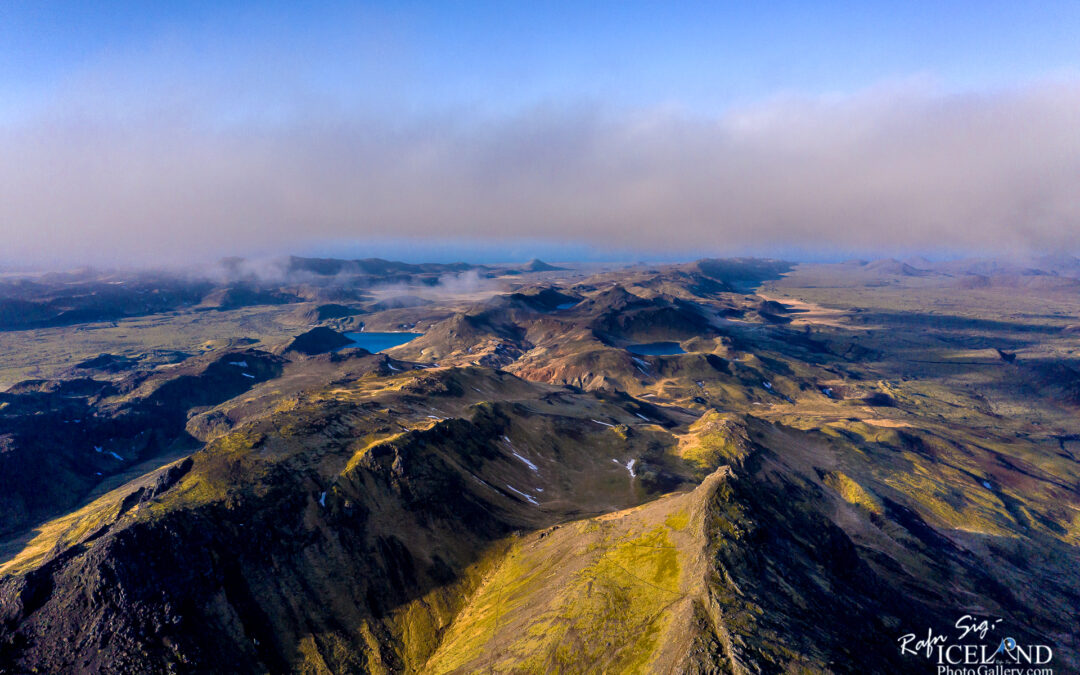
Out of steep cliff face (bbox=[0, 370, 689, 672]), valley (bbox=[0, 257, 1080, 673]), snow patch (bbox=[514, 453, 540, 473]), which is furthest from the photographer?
snow patch (bbox=[514, 453, 540, 473])

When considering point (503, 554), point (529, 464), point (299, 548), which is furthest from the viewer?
point (529, 464)

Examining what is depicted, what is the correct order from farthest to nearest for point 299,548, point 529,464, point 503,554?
point 529,464
point 503,554
point 299,548

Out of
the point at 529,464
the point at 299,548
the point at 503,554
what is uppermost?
the point at 299,548

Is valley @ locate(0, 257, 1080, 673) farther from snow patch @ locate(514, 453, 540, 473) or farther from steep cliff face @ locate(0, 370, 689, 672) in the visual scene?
snow patch @ locate(514, 453, 540, 473)

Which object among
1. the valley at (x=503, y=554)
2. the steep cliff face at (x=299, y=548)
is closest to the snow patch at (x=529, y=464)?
the steep cliff face at (x=299, y=548)

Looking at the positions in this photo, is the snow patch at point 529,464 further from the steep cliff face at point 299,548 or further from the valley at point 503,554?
the valley at point 503,554

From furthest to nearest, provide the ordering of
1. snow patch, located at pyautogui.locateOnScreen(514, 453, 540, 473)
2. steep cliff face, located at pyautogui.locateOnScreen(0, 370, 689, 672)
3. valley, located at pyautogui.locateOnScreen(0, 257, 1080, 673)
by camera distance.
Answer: snow patch, located at pyautogui.locateOnScreen(514, 453, 540, 473), steep cliff face, located at pyautogui.locateOnScreen(0, 370, 689, 672), valley, located at pyautogui.locateOnScreen(0, 257, 1080, 673)

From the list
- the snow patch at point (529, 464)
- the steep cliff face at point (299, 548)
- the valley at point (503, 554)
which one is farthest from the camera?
the snow patch at point (529, 464)

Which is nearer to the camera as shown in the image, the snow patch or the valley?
the valley

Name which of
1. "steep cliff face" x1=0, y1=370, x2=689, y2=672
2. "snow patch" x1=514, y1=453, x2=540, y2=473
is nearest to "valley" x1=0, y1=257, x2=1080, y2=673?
"steep cliff face" x1=0, y1=370, x2=689, y2=672

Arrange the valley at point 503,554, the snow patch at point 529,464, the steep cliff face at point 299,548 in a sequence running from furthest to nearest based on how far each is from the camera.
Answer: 1. the snow patch at point 529,464
2. the steep cliff face at point 299,548
3. the valley at point 503,554

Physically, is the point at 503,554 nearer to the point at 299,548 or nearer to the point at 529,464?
the point at 529,464

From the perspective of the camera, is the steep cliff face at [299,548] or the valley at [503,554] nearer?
the valley at [503,554]

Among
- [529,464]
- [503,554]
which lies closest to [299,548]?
[503,554]
